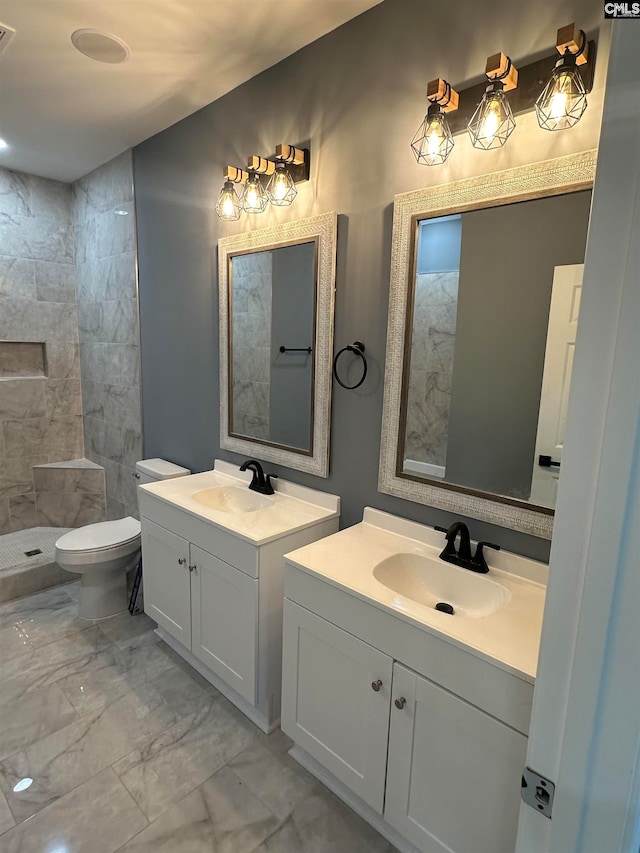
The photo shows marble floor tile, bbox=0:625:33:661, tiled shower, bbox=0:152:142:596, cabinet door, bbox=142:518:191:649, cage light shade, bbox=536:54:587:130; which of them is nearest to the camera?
cage light shade, bbox=536:54:587:130

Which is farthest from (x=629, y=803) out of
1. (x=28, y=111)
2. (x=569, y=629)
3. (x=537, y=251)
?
(x=28, y=111)

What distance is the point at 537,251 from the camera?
1.36m

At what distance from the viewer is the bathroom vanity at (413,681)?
42.8 inches

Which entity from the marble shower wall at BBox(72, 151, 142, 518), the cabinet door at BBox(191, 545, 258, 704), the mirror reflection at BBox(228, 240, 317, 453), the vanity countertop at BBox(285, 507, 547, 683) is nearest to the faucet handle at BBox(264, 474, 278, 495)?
the mirror reflection at BBox(228, 240, 317, 453)

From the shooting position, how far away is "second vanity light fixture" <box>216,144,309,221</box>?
1.85m

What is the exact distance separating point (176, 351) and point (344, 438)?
1.28 m

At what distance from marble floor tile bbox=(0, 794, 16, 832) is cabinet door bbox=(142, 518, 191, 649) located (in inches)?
→ 30.0

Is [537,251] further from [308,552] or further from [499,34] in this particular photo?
[308,552]

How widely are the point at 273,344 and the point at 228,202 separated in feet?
2.17

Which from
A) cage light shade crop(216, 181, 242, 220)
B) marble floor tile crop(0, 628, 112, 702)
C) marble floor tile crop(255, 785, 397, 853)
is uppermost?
cage light shade crop(216, 181, 242, 220)

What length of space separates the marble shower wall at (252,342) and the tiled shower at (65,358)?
1012mm

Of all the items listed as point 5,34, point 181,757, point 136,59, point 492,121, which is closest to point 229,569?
point 181,757

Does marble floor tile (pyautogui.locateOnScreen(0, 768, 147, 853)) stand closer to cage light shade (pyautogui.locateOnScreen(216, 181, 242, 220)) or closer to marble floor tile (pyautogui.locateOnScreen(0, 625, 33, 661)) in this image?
marble floor tile (pyautogui.locateOnScreen(0, 625, 33, 661))

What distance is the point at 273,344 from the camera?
2104 mm
